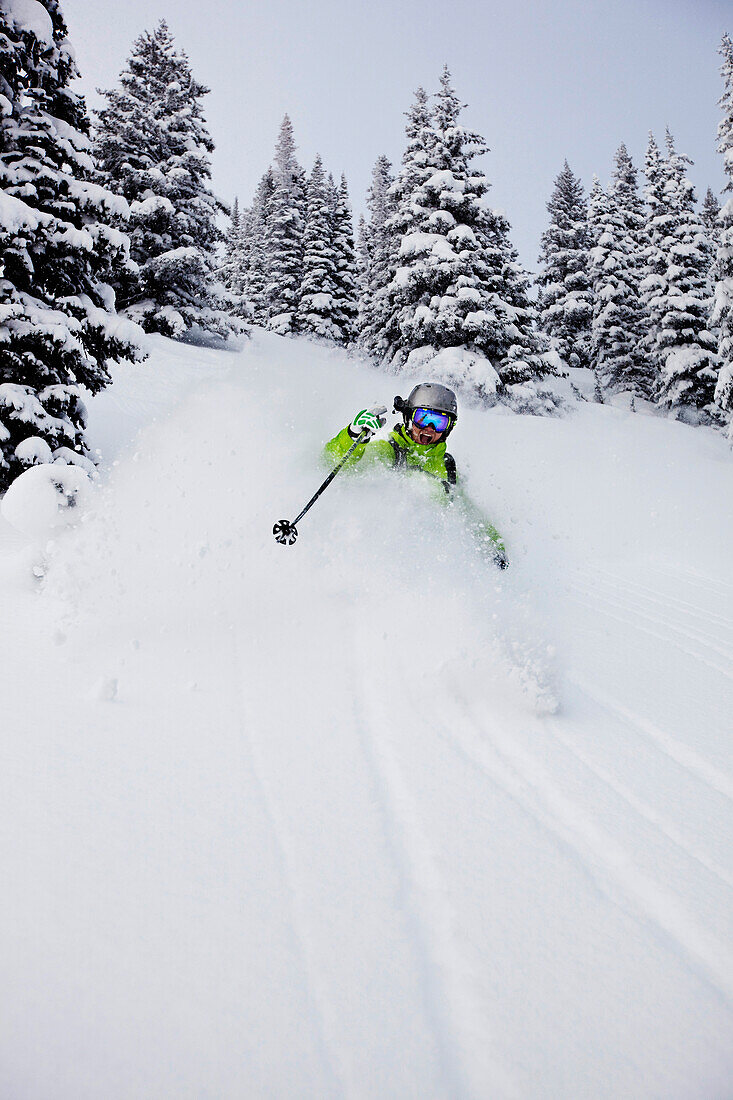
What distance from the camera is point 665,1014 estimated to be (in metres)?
1.72

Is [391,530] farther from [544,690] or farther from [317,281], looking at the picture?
[317,281]

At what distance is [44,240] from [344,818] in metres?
9.01

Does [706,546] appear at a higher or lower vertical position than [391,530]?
lower

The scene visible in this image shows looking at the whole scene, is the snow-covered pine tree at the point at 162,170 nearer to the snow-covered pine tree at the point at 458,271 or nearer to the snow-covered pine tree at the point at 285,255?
the snow-covered pine tree at the point at 458,271

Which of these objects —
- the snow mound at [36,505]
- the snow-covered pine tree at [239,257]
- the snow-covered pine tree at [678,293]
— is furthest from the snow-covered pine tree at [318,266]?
the snow mound at [36,505]

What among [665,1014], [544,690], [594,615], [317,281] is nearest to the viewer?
[665,1014]

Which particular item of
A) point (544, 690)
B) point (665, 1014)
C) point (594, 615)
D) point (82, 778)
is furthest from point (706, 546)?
point (82, 778)

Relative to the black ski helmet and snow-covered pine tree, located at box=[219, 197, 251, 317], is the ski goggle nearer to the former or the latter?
the black ski helmet

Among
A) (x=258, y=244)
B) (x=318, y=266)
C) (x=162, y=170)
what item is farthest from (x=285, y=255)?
(x=162, y=170)

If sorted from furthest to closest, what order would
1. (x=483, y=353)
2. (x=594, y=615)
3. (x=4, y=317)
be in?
1. (x=483, y=353)
2. (x=4, y=317)
3. (x=594, y=615)

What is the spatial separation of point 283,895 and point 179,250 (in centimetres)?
1984

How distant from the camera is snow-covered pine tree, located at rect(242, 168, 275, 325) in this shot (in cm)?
3778

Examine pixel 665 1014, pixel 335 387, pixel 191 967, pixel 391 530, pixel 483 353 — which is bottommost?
pixel 665 1014

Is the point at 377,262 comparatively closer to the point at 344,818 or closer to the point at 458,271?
the point at 458,271
